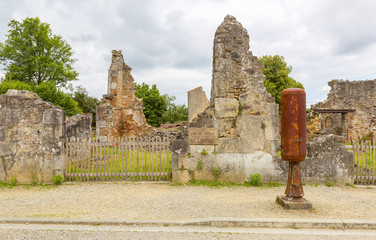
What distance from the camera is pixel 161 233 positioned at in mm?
4422

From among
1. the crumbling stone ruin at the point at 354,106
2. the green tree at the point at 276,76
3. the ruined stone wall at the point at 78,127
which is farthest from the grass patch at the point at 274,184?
the green tree at the point at 276,76

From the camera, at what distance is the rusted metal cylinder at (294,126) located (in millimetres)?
5582

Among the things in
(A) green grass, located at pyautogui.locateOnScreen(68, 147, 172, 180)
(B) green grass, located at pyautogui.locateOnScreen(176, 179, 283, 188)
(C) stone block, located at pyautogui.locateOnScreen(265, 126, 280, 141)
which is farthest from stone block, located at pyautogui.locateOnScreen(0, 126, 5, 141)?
(C) stone block, located at pyautogui.locateOnScreen(265, 126, 280, 141)

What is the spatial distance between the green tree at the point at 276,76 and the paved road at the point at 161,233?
2727 cm

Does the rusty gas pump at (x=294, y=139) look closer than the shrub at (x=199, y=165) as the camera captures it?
Yes

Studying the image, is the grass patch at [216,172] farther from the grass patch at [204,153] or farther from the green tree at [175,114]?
the green tree at [175,114]

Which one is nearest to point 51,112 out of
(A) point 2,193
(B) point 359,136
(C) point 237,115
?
(A) point 2,193

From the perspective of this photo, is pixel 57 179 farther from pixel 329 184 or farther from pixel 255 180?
pixel 329 184

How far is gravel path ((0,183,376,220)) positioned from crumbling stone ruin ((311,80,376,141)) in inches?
672

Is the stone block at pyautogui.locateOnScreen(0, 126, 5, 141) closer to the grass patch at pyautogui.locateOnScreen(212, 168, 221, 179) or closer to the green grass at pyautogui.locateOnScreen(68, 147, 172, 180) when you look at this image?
the green grass at pyautogui.locateOnScreen(68, 147, 172, 180)

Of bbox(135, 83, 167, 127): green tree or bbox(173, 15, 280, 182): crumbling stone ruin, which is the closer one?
bbox(173, 15, 280, 182): crumbling stone ruin

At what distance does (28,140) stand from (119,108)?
33.5ft

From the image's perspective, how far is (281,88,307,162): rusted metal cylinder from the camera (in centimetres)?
558

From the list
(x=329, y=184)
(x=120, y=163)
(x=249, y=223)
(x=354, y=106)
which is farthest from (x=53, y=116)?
(x=354, y=106)
